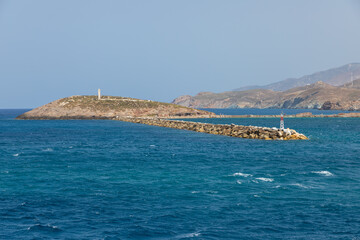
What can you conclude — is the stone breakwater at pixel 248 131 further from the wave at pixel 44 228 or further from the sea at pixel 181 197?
the wave at pixel 44 228

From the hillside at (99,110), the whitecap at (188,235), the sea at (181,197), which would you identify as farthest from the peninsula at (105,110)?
the whitecap at (188,235)

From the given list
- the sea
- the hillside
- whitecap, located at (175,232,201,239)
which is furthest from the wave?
the hillside

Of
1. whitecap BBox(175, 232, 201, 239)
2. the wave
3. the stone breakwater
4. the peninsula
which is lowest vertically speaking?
whitecap BBox(175, 232, 201, 239)

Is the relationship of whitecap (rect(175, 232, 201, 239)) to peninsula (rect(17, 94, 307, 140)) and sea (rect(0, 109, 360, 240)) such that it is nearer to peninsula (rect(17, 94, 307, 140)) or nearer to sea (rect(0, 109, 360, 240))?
sea (rect(0, 109, 360, 240))

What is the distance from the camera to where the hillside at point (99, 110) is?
175 meters

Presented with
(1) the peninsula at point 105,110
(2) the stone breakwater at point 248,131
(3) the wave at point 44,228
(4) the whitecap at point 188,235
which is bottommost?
(4) the whitecap at point 188,235

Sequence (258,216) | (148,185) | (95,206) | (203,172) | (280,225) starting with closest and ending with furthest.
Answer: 1. (280,225)
2. (258,216)
3. (95,206)
4. (148,185)
5. (203,172)

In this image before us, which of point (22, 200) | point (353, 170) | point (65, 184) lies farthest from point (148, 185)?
point (353, 170)

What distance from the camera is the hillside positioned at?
175m

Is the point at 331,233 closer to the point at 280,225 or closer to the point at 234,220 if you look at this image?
the point at 280,225

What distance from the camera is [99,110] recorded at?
178 metres

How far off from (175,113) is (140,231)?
161298 millimetres

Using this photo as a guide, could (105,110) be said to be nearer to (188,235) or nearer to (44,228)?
(44,228)

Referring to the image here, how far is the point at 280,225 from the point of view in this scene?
20609 mm
